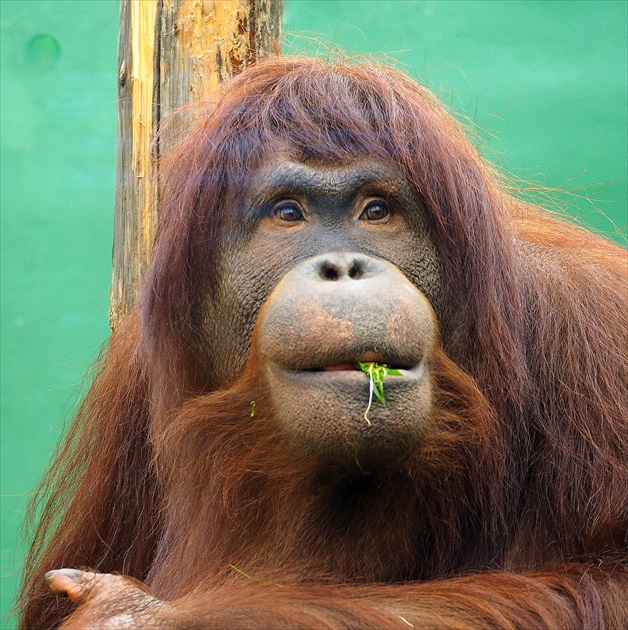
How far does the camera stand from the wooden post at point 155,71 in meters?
2.95

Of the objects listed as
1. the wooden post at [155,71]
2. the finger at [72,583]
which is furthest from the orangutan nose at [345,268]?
the wooden post at [155,71]

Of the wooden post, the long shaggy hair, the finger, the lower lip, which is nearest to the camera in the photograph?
the lower lip

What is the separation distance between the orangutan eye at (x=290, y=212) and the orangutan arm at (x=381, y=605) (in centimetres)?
76

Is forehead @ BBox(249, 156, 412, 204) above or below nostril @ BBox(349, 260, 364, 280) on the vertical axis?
above

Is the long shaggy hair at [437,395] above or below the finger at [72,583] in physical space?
above

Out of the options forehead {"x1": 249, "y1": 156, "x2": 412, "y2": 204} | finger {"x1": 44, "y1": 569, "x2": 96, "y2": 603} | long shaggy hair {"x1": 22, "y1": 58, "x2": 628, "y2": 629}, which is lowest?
finger {"x1": 44, "y1": 569, "x2": 96, "y2": 603}

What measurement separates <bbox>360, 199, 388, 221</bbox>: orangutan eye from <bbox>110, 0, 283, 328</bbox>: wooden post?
0.92 m

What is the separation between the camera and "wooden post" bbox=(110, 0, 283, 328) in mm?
Answer: 2945

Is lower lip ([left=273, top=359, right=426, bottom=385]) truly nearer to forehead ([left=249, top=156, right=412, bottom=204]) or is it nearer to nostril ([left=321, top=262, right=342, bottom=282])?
nostril ([left=321, top=262, right=342, bottom=282])

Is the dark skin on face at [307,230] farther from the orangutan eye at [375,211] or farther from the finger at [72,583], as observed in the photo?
the finger at [72,583]

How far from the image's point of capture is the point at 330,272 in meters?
1.94

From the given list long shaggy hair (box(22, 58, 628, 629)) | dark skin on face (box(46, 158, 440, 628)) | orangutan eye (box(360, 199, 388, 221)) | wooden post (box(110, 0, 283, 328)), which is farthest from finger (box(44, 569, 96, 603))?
wooden post (box(110, 0, 283, 328))

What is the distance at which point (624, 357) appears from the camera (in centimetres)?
230

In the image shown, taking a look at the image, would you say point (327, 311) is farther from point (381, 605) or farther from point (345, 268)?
point (381, 605)
